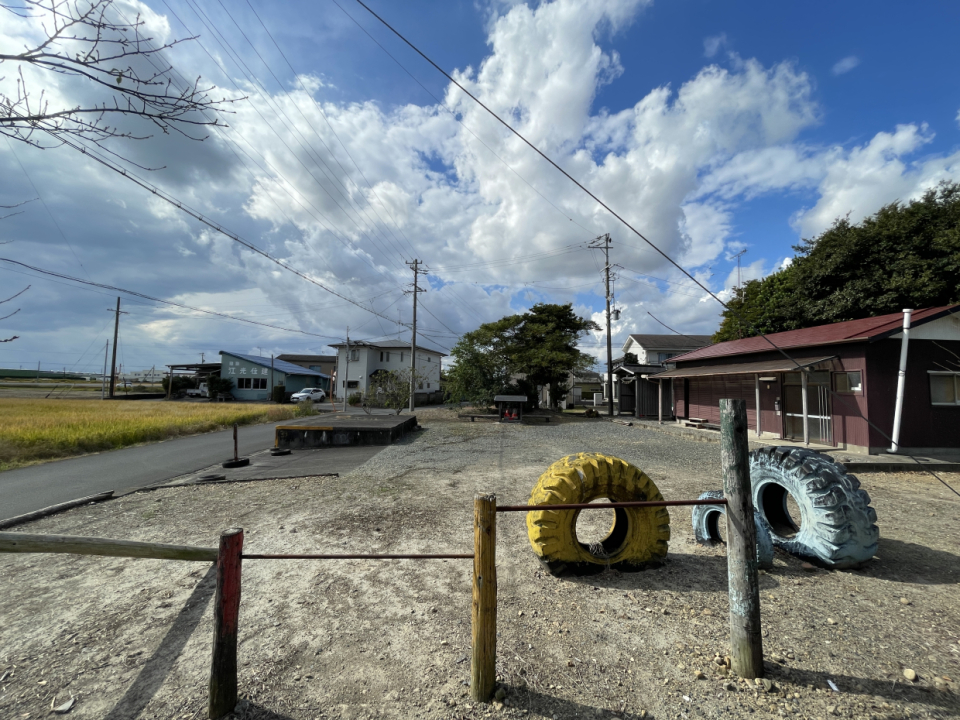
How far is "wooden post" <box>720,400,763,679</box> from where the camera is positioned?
248 centimetres

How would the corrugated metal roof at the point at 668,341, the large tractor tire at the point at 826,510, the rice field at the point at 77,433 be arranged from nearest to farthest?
the large tractor tire at the point at 826,510 → the rice field at the point at 77,433 → the corrugated metal roof at the point at 668,341

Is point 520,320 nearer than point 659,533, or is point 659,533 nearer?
point 659,533

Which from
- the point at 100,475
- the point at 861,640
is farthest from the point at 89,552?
the point at 100,475

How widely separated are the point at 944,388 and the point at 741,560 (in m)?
13.4

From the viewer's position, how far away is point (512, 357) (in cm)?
2564

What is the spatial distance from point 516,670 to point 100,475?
11.1 metres

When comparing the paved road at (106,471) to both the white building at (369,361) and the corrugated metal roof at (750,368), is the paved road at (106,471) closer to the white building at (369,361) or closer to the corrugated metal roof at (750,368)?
the corrugated metal roof at (750,368)

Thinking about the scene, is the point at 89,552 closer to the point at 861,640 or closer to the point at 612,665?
the point at 612,665

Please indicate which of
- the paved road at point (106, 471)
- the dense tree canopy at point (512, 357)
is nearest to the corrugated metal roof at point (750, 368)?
the dense tree canopy at point (512, 357)

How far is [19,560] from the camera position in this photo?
174 inches

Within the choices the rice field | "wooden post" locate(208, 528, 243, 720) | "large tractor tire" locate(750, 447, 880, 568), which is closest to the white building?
the rice field

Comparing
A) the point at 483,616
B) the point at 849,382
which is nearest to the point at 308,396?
the point at 849,382

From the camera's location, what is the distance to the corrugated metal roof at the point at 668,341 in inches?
1822

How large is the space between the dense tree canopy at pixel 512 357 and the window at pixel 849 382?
14.4m
